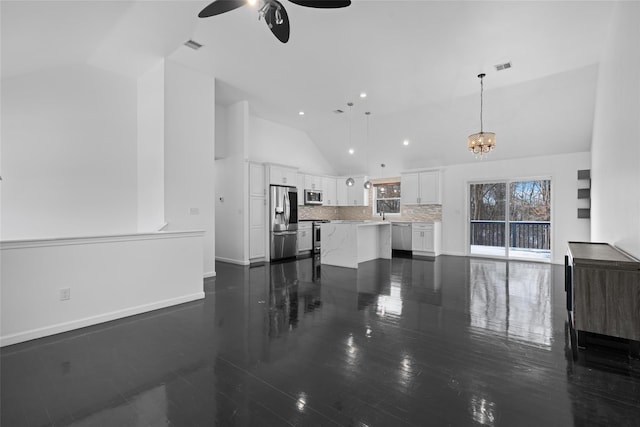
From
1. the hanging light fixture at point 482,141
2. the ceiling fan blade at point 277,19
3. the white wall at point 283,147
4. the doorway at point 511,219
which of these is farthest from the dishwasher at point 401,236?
the ceiling fan blade at point 277,19

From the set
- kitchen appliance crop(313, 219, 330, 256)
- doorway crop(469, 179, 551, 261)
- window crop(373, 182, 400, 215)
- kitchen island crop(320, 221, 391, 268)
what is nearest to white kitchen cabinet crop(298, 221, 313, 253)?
kitchen appliance crop(313, 219, 330, 256)

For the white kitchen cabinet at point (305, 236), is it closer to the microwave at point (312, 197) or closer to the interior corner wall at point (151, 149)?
the microwave at point (312, 197)

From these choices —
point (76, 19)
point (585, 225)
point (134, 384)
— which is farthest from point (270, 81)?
point (585, 225)

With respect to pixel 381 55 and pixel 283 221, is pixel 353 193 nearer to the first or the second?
pixel 283 221

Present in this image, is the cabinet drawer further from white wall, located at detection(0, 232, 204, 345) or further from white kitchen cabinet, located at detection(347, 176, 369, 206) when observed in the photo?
white wall, located at detection(0, 232, 204, 345)

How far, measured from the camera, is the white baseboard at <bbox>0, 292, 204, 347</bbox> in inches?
111

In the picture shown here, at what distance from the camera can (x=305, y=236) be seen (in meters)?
8.26

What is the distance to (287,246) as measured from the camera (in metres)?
7.60

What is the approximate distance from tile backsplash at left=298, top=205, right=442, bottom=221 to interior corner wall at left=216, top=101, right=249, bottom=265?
2399mm

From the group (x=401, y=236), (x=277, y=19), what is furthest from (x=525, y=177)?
(x=277, y=19)

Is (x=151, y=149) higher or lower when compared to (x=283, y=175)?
higher

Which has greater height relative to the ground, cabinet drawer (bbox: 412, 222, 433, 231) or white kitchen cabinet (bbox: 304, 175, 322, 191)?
white kitchen cabinet (bbox: 304, 175, 322, 191)

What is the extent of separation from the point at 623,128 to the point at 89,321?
5.78 metres

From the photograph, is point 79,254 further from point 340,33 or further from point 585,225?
point 585,225
